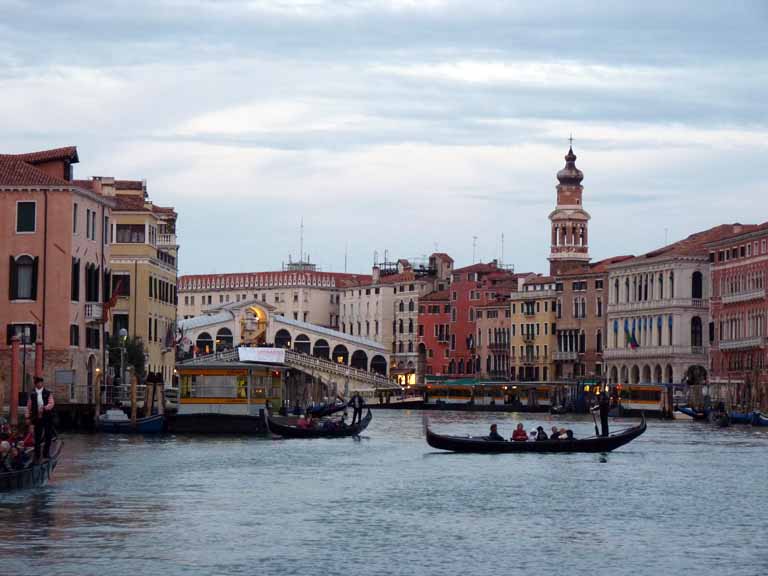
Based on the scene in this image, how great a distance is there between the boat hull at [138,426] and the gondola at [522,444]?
417 inches

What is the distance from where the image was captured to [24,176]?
59.6 metres

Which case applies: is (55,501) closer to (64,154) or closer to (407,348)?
(64,154)

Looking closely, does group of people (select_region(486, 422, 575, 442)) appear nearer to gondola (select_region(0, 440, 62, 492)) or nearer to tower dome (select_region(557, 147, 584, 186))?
gondola (select_region(0, 440, 62, 492))

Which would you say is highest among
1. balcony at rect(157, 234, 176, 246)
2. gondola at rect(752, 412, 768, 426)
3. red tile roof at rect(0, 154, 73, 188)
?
balcony at rect(157, 234, 176, 246)

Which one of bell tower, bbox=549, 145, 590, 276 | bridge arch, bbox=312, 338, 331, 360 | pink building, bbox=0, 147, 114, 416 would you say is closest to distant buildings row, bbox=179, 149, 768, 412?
bell tower, bbox=549, 145, 590, 276

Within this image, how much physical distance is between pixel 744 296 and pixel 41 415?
67.4m

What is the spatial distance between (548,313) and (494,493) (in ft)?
291

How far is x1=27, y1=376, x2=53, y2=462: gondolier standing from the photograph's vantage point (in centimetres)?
3244

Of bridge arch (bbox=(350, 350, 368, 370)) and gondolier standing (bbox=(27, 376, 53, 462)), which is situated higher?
bridge arch (bbox=(350, 350, 368, 370))

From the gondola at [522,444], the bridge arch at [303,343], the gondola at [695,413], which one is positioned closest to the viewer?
the gondola at [522,444]

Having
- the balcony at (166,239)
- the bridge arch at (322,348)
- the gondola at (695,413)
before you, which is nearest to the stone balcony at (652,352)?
the gondola at (695,413)

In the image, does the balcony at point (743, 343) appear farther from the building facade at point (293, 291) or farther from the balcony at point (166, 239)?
the building facade at point (293, 291)

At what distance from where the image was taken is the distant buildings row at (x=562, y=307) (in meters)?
99.9

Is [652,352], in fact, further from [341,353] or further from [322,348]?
[322,348]
